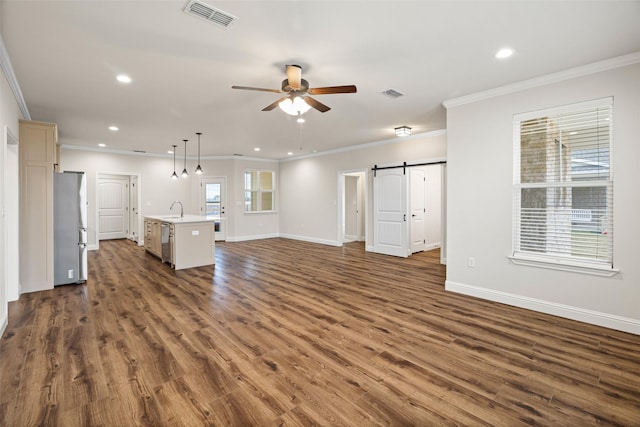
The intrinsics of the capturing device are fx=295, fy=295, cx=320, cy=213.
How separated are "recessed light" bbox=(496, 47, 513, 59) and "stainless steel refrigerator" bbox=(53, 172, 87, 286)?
6.00m

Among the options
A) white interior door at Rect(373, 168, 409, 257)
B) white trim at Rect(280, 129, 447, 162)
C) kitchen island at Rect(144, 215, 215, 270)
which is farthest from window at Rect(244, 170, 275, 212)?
white interior door at Rect(373, 168, 409, 257)

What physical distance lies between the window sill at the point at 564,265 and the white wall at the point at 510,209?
0.19 ft

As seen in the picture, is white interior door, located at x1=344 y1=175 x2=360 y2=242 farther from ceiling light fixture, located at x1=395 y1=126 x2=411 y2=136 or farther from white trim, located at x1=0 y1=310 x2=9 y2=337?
white trim, located at x1=0 y1=310 x2=9 y2=337

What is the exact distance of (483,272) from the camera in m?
4.00

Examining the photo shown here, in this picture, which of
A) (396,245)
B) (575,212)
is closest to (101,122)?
(396,245)

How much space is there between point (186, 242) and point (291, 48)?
4.32 m

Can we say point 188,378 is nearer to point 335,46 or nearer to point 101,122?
point 335,46

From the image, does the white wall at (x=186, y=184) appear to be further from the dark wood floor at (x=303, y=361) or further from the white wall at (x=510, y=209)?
the white wall at (x=510, y=209)

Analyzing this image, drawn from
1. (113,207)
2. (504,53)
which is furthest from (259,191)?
(504,53)

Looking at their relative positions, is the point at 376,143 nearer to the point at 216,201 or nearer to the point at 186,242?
the point at 186,242

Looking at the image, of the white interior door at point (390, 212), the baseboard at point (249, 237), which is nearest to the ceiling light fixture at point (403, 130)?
the white interior door at point (390, 212)

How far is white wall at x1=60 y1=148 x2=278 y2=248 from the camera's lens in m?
8.45

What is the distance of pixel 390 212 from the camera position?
7.11 m

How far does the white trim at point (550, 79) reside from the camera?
3008mm
